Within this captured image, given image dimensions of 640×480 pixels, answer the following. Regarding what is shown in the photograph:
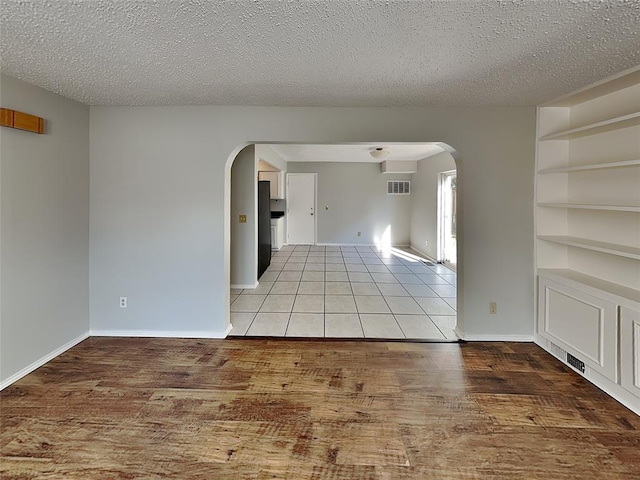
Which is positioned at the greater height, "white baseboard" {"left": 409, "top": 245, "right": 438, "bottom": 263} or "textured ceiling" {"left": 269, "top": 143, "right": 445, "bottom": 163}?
"textured ceiling" {"left": 269, "top": 143, "right": 445, "bottom": 163}

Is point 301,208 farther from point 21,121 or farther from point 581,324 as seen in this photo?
point 581,324

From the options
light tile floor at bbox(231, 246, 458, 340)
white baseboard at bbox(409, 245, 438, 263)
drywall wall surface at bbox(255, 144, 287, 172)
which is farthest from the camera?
white baseboard at bbox(409, 245, 438, 263)

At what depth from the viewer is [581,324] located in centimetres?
235

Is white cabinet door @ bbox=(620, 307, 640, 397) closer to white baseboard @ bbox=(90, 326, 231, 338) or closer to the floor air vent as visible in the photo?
the floor air vent

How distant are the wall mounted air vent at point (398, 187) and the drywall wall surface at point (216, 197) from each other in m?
5.72

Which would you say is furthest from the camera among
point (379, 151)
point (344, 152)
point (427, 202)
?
point (427, 202)

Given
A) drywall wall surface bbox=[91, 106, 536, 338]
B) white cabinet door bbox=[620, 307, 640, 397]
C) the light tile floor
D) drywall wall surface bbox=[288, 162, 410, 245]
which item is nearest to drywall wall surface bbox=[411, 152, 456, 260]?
drywall wall surface bbox=[288, 162, 410, 245]

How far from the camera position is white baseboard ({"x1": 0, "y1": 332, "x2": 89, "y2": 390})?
2207 millimetres

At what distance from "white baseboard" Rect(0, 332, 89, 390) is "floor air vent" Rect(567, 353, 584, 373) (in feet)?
13.4

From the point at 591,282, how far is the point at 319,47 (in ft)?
8.36

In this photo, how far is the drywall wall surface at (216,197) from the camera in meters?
2.86

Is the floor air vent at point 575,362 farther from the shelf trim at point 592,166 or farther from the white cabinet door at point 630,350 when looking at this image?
the shelf trim at point 592,166

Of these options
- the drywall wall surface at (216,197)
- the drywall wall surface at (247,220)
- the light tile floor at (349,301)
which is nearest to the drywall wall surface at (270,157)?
the drywall wall surface at (247,220)

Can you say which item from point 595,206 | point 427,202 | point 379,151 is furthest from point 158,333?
point 427,202
